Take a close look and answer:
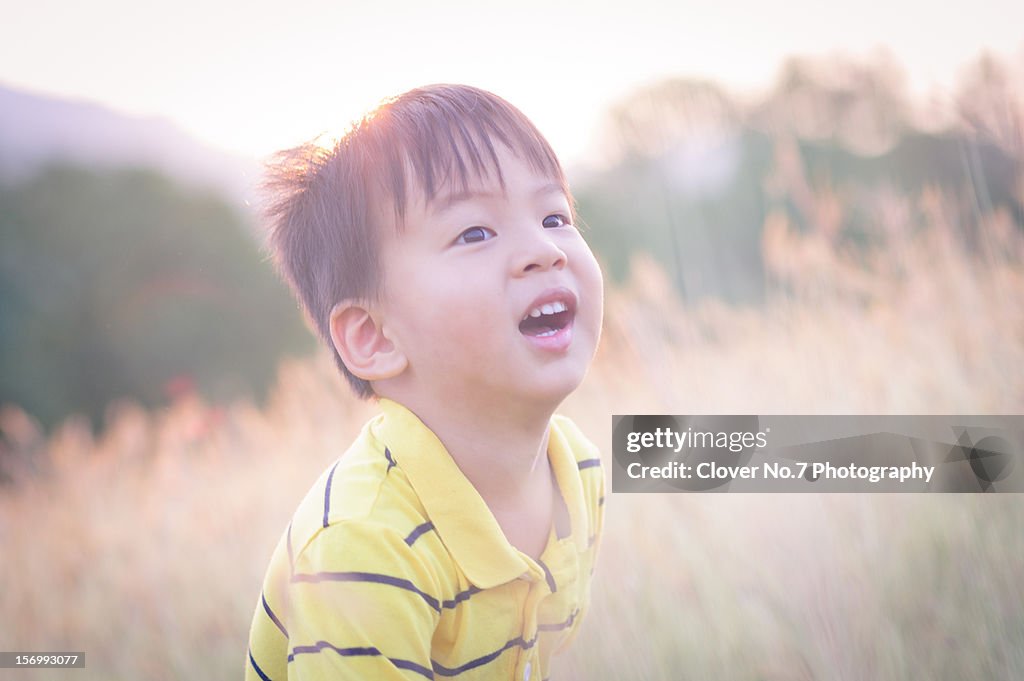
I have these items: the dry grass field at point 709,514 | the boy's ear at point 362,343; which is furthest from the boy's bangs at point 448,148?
the dry grass field at point 709,514

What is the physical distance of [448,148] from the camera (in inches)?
44.6

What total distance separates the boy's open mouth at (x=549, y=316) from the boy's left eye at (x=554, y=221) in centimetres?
12

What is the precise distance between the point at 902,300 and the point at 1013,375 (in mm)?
316

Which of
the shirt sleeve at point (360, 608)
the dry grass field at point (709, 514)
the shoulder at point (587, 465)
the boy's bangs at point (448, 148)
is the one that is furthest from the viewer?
the dry grass field at point (709, 514)

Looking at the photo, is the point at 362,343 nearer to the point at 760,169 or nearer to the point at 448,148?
the point at 448,148

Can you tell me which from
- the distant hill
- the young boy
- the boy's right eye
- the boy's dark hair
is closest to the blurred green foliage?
the distant hill

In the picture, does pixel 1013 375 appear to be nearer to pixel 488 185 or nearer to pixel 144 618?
pixel 488 185

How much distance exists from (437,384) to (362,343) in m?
0.12

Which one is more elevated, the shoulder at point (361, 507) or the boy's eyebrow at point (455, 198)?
the boy's eyebrow at point (455, 198)

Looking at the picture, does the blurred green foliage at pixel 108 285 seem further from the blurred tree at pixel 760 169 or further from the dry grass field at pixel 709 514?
the blurred tree at pixel 760 169

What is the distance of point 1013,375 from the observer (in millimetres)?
1760

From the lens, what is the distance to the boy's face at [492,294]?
1090 millimetres

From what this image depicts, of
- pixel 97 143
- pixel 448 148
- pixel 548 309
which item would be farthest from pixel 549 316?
pixel 97 143

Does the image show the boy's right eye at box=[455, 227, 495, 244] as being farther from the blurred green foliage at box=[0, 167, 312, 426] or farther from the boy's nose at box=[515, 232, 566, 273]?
the blurred green foliage at box=[0, 167, 312, 426]
